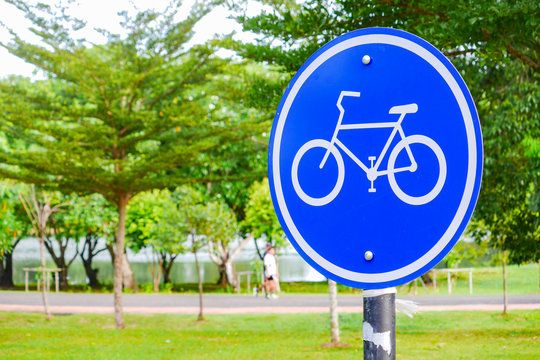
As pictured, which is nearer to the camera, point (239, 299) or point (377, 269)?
point (377, 269)

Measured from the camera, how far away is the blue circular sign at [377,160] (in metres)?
1.56

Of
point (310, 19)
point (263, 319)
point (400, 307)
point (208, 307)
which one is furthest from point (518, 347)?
point (208, 307)

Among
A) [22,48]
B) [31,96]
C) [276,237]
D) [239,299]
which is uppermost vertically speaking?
[22,48]

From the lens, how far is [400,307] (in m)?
1.80

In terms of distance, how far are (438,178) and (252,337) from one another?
1342cm

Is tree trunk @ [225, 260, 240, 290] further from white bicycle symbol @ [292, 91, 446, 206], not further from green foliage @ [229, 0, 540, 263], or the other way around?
white bicycle symbol @ [292, 91, 446, 206]

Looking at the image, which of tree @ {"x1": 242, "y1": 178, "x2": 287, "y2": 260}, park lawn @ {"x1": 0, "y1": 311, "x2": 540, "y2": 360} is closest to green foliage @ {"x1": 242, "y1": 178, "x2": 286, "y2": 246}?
tree @ {"x1": 242, "y1": 178, "x2": 287, "y2": 260}

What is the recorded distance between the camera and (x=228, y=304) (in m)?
22.6

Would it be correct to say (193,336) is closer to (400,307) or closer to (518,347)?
(518,347)

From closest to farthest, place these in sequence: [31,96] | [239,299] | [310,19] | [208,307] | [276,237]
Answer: [310,19] → [31,96] → [208,307] → [239,299] → [276,237]

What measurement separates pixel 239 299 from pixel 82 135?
38.5 feet

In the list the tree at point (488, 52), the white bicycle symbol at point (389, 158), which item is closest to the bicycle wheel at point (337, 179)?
the white bicycle symbol at point (389, 158)

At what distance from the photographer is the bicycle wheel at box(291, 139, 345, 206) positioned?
169 cm

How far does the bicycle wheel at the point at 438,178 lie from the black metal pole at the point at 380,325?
0.84ft
